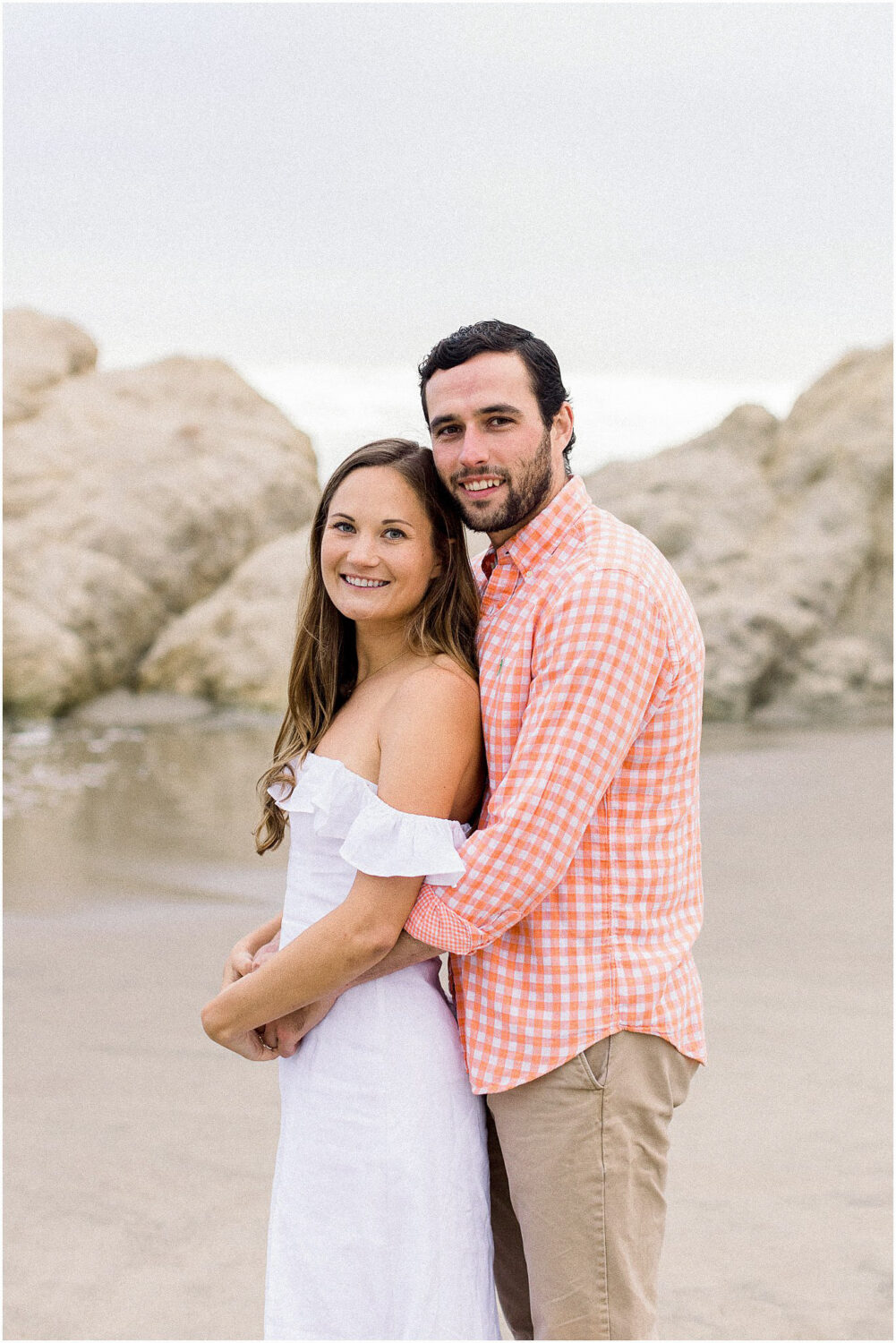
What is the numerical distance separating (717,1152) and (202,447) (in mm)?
14490

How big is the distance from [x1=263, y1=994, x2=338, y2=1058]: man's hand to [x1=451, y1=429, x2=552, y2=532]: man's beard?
2.80 ft

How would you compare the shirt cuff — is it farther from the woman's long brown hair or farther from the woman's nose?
the woman's nose

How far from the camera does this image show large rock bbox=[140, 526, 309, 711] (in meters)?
13.7

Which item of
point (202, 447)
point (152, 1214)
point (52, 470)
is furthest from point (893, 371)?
point (152, 1214)

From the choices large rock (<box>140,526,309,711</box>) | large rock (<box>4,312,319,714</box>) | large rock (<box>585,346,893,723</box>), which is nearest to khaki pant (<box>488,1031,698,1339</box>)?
large rock (<box>585,346,893,723</box>)

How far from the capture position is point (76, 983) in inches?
223

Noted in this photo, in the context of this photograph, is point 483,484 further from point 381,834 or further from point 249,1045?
point 249,1045

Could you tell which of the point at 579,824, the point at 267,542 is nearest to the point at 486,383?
the point at 579,824

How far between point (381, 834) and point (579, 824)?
0.32 m

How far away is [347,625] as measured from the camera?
2504mm

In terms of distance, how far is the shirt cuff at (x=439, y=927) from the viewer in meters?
2.06

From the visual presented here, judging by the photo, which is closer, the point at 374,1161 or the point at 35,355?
the point at 374,1161

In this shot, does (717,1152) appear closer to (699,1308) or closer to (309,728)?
(699,1308)

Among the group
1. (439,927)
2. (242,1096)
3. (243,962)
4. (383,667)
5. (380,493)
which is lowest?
(242,1096)
